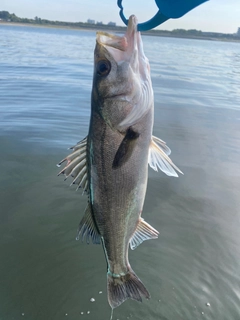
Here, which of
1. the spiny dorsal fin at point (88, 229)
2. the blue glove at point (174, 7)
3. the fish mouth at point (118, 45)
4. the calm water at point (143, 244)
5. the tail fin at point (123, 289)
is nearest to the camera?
the blue glove at point (174, 7)

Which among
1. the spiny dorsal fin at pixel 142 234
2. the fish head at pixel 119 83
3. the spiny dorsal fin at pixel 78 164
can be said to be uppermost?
the fish head at pixel 119 83

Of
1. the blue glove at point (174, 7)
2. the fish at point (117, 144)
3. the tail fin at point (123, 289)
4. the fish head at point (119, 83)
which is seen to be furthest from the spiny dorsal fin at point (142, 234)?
the blue glove at point (174, 7)

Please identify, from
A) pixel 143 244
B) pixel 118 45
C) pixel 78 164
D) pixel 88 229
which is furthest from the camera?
pixel 143 244

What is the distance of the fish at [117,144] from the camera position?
7.04ft

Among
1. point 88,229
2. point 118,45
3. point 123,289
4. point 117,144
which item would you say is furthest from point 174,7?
point 123,289

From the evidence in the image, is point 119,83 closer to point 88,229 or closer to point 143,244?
point 88,229

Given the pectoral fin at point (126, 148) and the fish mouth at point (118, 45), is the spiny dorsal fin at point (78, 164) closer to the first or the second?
the pectoral fin at point (126, 148)

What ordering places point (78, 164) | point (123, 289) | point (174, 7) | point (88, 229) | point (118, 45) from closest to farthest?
point (174, 7)
point (118, 45)
point (78, 164)
point (88, 229)
point (123, 289)

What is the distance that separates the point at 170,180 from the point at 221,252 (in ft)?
5.62

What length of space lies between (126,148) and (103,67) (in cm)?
54

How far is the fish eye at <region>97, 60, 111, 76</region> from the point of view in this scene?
7.02ft

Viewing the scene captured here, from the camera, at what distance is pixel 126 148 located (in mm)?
2184

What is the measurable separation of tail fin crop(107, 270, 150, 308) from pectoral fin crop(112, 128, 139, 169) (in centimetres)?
95

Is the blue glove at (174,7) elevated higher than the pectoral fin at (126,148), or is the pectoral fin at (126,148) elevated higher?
the blue glove at (174,7)
